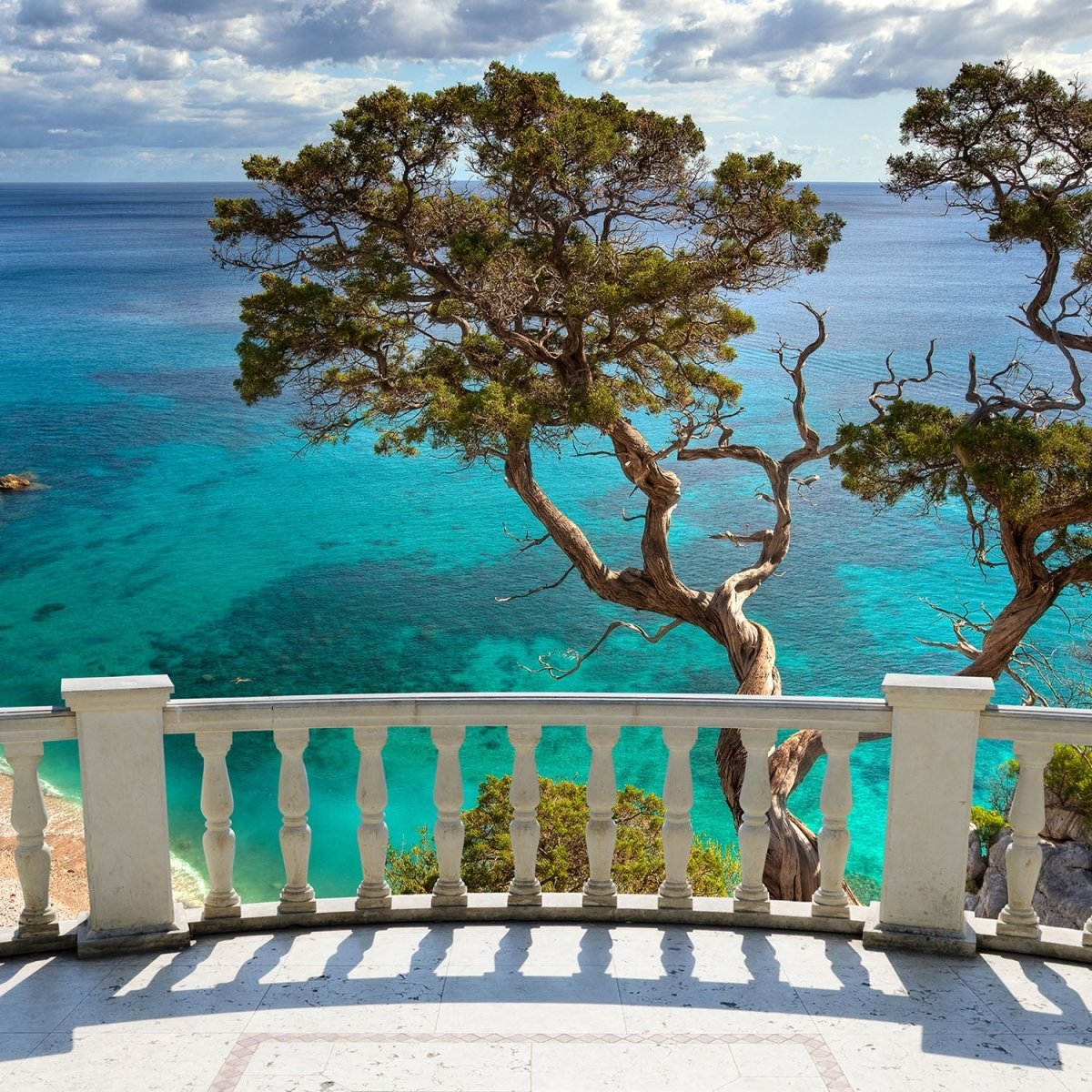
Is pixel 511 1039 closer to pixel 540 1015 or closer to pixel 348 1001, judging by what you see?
pixel 540 1015

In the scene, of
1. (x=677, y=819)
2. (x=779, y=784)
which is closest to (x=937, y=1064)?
(x=677, y=819)

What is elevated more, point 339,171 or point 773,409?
point 339,171

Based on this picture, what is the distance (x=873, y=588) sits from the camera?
24.9 m

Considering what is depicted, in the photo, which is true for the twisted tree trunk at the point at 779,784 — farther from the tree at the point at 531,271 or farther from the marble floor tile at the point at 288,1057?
the marble floor tile at the point at 288,1057

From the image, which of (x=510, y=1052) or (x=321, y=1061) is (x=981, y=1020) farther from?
(x=321, y=1061)

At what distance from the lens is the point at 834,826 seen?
4039mm

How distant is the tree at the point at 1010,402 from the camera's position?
9172mm

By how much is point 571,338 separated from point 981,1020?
8.58 metres

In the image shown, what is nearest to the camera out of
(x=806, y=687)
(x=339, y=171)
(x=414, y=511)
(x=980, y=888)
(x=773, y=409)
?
(x=339, y=171)

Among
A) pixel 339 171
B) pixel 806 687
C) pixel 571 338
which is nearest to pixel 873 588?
pixel 806 687

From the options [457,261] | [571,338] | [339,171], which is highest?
[339,171]

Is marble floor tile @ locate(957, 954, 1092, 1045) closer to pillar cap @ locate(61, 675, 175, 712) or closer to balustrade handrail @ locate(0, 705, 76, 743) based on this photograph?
pillar cap @ locate(61, 675, 175, 712)

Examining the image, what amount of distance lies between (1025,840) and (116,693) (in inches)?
125

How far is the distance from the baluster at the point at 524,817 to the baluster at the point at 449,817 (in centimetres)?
19
